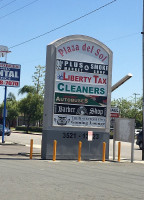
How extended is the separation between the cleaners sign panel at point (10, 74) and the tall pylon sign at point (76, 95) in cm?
1076

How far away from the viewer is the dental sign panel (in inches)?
Result: 805

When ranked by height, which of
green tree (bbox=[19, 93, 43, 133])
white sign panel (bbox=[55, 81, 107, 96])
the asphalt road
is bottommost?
the asphalt road

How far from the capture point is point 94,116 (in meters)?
21.3

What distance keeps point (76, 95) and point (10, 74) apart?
37.3 ft

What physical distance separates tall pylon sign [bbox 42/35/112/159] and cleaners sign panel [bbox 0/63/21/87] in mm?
10761

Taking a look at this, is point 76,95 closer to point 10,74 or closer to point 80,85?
point 80,85

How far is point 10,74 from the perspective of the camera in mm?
30922

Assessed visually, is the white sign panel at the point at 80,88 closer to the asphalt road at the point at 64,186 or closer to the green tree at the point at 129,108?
the asphalt road at the point at 64,186

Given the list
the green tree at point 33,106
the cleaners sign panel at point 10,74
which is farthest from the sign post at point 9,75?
the green tree at point 33,106

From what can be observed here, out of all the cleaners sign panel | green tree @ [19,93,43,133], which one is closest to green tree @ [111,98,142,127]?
green tree @ [19,93,43,133]

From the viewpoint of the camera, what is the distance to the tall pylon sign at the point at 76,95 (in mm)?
20172

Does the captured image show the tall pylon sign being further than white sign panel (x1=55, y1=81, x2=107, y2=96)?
No

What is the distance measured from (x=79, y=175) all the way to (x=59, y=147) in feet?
22.0

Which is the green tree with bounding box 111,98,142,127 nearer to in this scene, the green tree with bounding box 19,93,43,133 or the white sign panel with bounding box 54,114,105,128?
the green tree with bounding box 19,93,43,133
